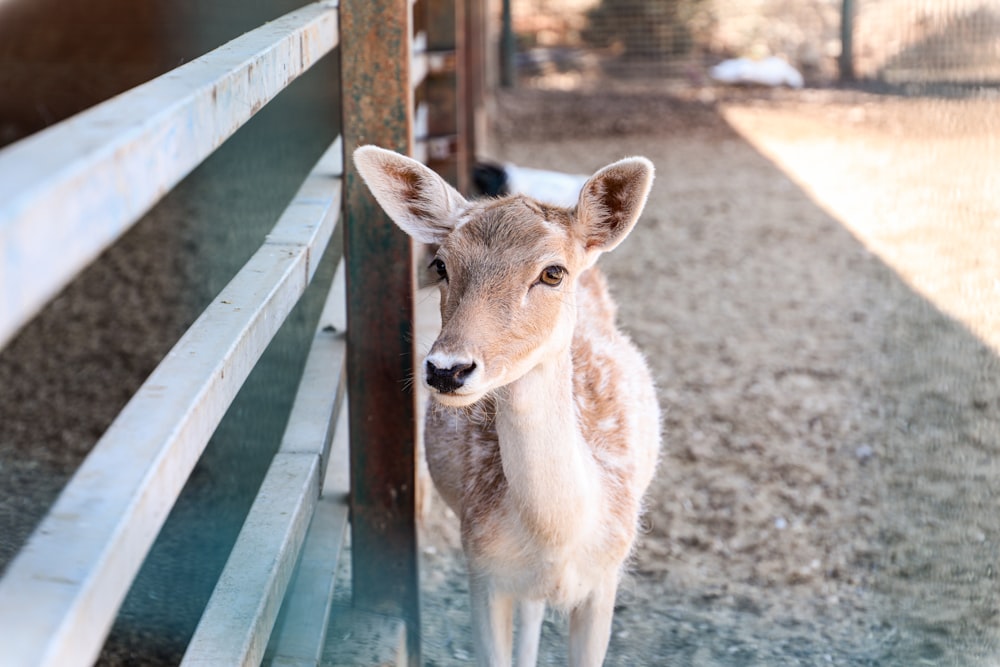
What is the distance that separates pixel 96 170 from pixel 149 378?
43cm

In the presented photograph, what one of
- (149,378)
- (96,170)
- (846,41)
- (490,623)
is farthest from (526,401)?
(846,41)

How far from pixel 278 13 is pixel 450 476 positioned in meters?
1.86

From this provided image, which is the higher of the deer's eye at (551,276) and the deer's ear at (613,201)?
the deer's ear at (613,201)

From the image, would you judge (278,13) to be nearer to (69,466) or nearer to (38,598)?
(69,466)

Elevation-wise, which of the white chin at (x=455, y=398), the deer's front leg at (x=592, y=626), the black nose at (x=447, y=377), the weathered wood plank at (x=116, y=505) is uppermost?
the weathered wood plank at (x=116, y=505)

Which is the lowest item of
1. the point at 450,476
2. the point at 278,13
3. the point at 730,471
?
the point at 730,471

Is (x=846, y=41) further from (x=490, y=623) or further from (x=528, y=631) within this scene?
(x=490, y=623)

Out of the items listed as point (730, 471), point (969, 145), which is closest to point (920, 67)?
point (969, 145)

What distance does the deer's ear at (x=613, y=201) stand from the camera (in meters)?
2.53

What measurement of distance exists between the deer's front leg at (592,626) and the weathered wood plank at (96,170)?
5.08 feet

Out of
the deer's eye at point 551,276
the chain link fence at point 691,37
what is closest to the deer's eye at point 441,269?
the deer's eye at point 551,276

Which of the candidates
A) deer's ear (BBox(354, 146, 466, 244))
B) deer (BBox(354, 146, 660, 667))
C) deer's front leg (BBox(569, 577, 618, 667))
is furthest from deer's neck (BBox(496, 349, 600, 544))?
deer's ear (BBox(354, 146, 466, 244))

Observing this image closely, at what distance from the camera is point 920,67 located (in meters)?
4.90

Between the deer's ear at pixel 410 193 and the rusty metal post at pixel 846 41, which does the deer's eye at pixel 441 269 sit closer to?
the deer's ear at pixel 410 193
